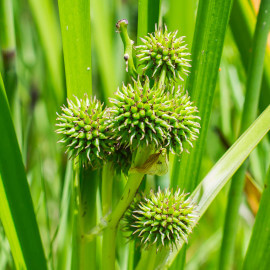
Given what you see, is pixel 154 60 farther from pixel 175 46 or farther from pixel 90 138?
pixel 90 138

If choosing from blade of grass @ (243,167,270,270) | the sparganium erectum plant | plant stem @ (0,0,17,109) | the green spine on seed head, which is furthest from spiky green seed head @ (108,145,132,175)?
plant stem @ (0,0,17,109)

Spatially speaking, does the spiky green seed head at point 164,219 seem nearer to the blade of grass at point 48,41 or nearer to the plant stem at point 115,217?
the plant stem at point 115,217

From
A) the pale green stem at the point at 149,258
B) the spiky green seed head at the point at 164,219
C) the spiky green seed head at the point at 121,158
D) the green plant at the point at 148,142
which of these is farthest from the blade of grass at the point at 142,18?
the pale green stem at the point at 149,258

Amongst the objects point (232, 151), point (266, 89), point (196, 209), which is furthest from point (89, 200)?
point (266, 89)

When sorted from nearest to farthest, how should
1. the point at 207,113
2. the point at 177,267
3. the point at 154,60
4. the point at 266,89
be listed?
the point at 154,60
the point at 207,113
the point at 177,267
the point at 266,89

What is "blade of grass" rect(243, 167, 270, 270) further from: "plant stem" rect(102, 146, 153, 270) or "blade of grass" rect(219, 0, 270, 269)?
"plant stem" rect(102, 146, 153, 270)
